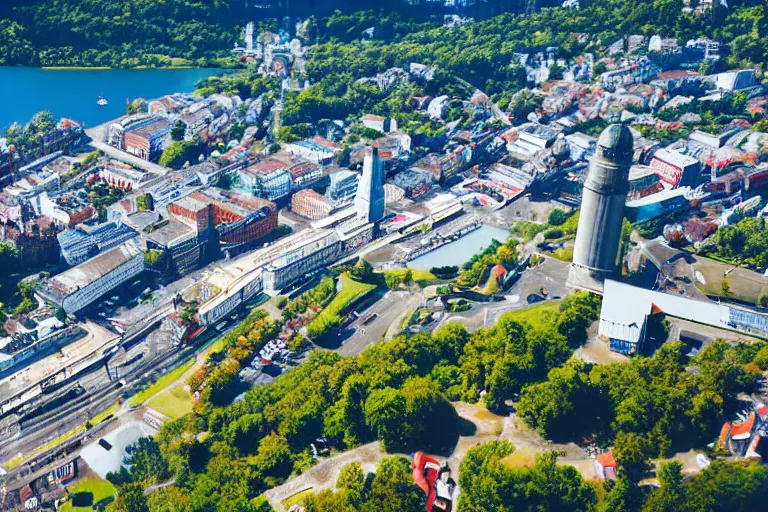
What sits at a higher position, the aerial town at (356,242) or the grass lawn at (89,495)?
the aerial town at (356,242)

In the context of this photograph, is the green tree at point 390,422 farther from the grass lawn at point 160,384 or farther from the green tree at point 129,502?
the grass lawn at point 160,384

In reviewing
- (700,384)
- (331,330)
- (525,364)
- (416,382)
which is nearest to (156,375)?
(331,330)

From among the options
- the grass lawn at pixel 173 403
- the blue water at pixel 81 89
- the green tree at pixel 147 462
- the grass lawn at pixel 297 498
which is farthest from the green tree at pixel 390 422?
the blue water at pixel 81 89

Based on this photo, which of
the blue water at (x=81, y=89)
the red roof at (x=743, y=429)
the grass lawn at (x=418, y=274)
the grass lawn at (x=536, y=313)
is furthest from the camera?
the blue water at (x=81, y=89)

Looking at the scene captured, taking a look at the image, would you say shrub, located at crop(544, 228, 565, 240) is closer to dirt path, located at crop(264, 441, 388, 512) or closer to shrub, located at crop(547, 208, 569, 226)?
shrub, located at crop(547, 208, 569, 226)

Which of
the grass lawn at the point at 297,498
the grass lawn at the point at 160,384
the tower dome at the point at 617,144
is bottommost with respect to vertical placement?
the grass lawn at the point at 160,384

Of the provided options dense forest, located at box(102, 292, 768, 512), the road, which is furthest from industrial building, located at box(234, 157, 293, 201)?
dense forest, located at box(102, 292, 768, 512)

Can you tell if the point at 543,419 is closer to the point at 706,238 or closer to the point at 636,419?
the point at 636,419

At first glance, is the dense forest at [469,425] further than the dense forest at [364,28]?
No
